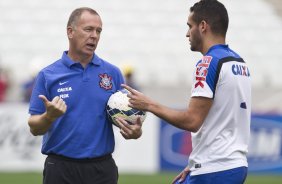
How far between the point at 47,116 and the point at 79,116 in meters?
0.39

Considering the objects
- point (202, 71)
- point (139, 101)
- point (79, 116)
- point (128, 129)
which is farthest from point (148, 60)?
point (202, 71)

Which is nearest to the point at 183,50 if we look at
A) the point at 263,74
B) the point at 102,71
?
the point at 263,74

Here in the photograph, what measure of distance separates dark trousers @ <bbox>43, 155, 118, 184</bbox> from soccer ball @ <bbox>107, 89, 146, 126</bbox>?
38cm

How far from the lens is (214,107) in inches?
228

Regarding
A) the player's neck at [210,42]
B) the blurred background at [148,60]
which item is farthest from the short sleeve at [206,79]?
the blurred background at [148,60]

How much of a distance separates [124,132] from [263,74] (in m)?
14.2

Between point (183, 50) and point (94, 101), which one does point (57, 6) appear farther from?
point (94, 101)

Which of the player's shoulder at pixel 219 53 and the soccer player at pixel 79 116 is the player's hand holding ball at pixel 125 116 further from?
the player's shoulder at pixel 219 53

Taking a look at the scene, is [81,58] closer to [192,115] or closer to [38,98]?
[38,98]

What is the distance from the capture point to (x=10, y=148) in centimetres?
1516

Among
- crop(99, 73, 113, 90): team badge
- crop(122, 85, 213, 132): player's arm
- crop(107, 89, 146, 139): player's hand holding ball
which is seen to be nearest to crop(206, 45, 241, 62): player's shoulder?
crop(122, 85, 213, 132): player's arm

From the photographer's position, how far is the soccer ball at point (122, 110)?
6.20 metres

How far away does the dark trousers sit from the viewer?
6.32 metres

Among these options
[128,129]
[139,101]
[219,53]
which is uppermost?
[219,53]
